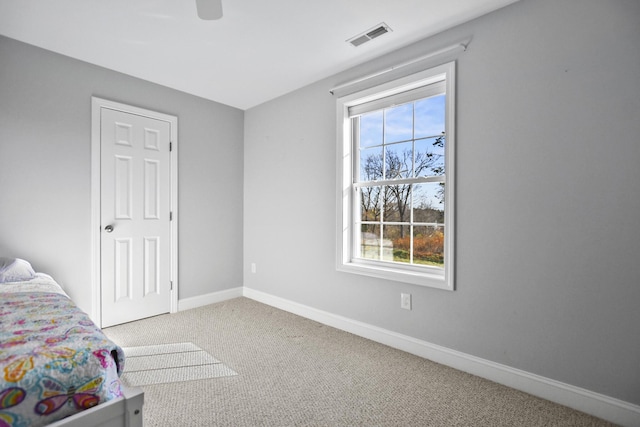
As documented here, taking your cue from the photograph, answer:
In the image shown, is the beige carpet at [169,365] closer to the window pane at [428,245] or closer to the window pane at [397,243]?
the window pane at [397,243]

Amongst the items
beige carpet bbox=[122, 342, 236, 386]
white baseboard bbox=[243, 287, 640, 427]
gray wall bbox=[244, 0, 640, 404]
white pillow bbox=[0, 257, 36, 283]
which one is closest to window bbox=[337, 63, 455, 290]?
gray wall bbox=[244, 0, 640, 404]

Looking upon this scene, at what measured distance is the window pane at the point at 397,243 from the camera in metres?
2.68

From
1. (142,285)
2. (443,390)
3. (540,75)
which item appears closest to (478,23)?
(540,75)

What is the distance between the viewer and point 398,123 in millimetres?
2746

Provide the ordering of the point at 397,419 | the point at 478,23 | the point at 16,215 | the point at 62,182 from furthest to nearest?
the point at 62,182 → the point at 16,215 → the point at 478,23 → the point at 397,419

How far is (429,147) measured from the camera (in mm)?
2559

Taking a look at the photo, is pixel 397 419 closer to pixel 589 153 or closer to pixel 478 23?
pixel 589 153

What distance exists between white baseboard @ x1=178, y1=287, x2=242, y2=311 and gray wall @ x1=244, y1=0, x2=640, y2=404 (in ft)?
6.97

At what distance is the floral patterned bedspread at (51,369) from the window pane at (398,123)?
241cm

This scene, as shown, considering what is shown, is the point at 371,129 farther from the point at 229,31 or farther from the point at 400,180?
the point at 229,31

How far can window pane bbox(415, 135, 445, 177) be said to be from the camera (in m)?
2.50

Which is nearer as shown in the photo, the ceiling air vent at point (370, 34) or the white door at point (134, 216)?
the ceiling air vent at point (370, 34)

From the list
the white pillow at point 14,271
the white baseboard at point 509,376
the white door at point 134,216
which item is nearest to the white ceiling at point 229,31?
the white door at point 134,216

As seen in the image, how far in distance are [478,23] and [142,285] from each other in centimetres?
368
